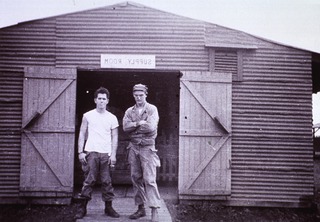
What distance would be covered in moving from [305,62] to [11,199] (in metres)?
7.94

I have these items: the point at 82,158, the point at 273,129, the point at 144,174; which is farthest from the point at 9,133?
the point at 273,129

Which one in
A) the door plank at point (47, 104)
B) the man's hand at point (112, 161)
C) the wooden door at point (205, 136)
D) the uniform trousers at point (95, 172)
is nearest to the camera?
the uniform trousers at point (95, 172)

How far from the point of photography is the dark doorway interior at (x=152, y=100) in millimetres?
9875

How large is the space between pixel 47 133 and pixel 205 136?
3.77 metres

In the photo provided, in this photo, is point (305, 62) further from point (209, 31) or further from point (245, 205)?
point (245, 205)

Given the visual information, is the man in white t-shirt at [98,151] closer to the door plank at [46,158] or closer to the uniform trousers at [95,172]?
the uniform trousers at [95,172]

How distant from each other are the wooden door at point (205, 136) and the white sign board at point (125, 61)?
0.97 m

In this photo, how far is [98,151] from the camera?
5375 millimetres

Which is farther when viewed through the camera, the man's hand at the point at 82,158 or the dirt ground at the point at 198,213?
the dirt ground at the point at 198,213

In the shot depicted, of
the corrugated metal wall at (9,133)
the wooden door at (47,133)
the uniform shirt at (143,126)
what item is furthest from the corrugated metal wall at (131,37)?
the uniform shirt at (143,126)

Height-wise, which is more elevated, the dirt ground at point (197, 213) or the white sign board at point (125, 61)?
the white sign board at point (125, 61)

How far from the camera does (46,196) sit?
283 inches

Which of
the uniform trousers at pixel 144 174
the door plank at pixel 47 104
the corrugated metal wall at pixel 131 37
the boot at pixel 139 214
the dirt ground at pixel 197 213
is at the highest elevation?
the corrugated metal wall at pixel 131 37

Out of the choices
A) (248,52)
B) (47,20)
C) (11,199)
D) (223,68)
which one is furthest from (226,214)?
(47,20)
